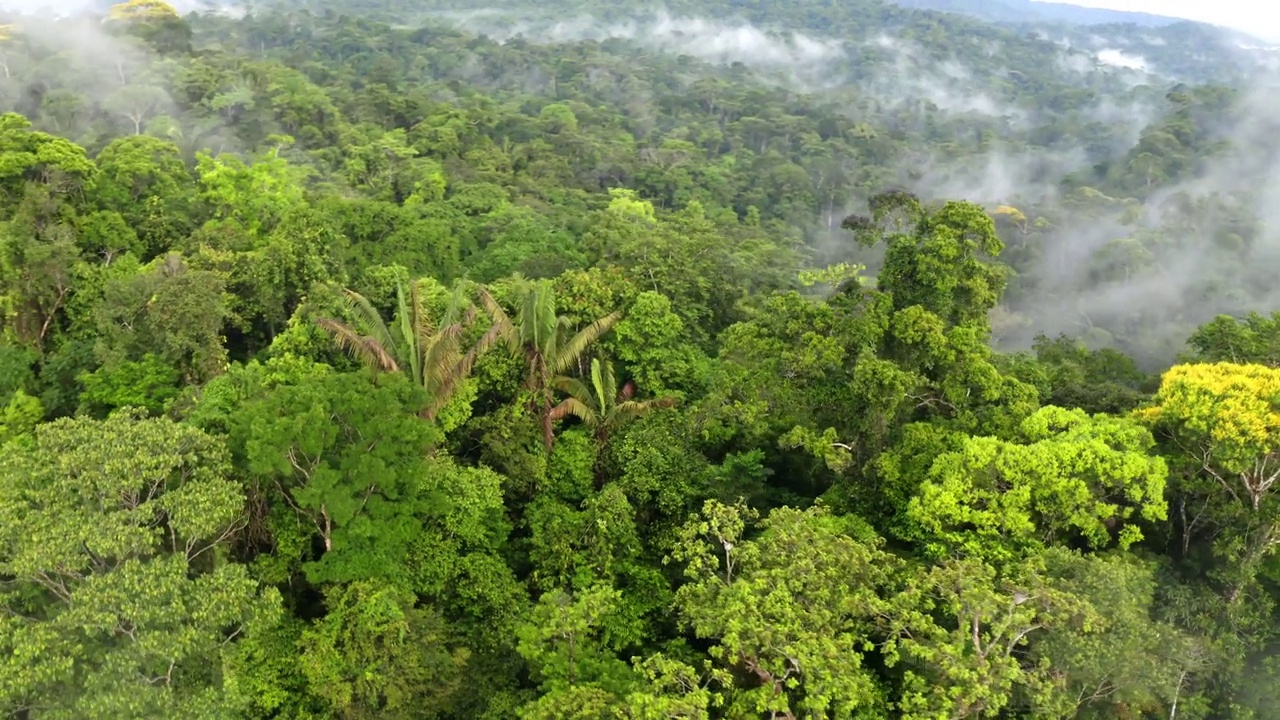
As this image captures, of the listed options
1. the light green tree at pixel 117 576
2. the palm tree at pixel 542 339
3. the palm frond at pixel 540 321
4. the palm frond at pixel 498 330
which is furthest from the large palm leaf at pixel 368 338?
the light green tree at pixel 117 576

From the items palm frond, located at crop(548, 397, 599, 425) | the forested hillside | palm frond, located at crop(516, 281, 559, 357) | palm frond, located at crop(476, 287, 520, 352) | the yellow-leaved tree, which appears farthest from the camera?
palm frond, located at crop(548, 397, 599, 425)

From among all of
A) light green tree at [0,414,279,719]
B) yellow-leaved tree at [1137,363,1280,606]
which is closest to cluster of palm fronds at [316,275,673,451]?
light green tree at [0,414,279,719]

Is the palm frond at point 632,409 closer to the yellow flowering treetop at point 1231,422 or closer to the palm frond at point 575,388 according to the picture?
the palm frond at point 575,388

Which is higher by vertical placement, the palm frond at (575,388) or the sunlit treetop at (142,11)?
the sunlit treetop at (142,11)

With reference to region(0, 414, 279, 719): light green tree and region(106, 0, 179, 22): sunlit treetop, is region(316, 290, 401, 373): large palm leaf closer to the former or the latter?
region(0, 414, 279, 719): light green tree

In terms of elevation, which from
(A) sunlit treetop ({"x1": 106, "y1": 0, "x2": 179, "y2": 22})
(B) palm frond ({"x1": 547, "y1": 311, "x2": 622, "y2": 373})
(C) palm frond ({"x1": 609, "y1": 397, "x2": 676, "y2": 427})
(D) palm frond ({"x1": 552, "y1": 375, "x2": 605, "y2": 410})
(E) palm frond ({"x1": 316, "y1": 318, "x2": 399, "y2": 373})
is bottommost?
(C) palm frond ({"x1": 609, "y1": 397, "x2": 676, "y2": 427})

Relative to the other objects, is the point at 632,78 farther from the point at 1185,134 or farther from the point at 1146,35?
the point at 1146,35

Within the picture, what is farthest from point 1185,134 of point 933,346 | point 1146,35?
point 1146,35
